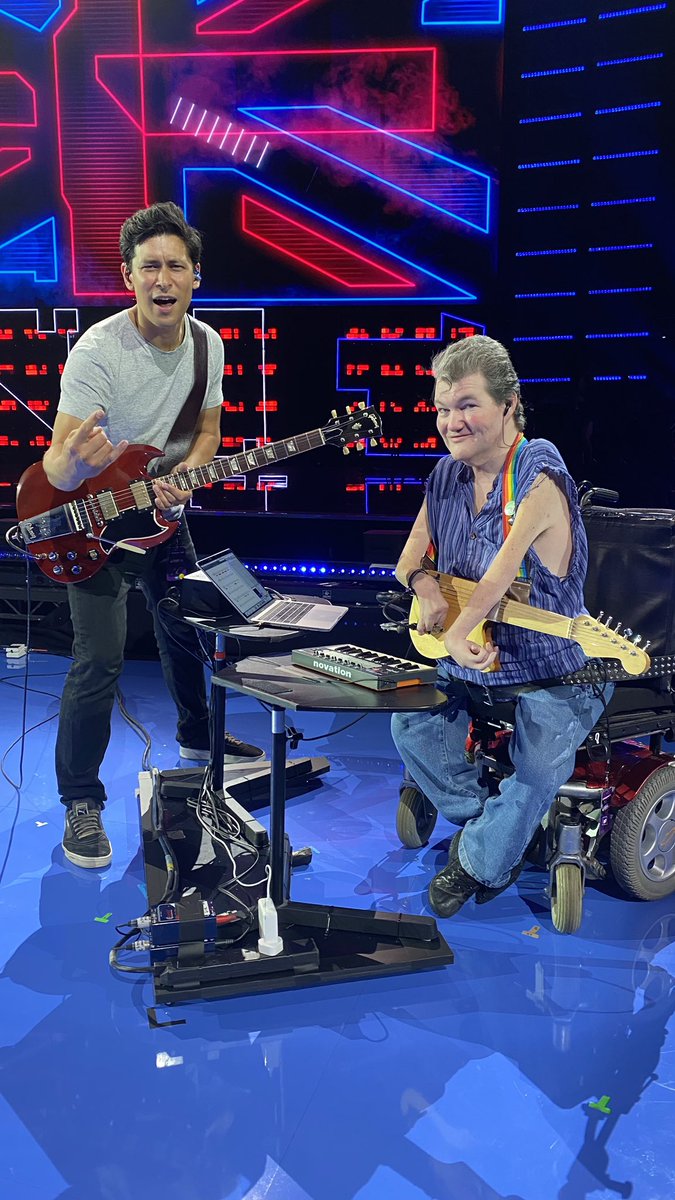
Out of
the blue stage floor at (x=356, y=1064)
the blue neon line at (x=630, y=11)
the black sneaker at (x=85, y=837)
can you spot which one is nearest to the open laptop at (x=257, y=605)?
the blue stage floor at (x=356, y=1064)

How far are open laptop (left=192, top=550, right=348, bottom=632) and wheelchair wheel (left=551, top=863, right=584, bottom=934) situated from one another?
1.01 meters

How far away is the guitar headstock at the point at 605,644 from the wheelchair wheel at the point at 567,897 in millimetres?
631

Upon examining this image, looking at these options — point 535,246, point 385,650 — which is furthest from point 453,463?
point 535,246

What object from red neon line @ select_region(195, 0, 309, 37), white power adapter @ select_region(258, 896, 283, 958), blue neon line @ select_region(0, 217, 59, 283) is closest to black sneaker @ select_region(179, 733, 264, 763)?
white power adapter @ select_region(258, 896, 283, 958)

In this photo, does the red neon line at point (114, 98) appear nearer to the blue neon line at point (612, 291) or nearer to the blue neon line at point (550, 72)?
the blue neon line at point (550, 72)

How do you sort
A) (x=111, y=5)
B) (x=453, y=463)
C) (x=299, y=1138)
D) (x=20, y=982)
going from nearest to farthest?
(x=299, y=1138) → (x=20, y=982) → (x=453, y=463) → (x=111, y=5)

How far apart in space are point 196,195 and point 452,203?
159 cm

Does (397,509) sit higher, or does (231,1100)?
(397,509)

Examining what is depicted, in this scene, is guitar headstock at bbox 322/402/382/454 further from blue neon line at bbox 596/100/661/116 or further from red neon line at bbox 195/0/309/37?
red neon line at bbox 195/0/309/37

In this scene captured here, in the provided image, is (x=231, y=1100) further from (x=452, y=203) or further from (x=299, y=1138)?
(x=452, y=203)

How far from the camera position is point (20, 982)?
2715 mm

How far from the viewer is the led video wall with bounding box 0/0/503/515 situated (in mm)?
5676

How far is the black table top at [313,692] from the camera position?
8.18ft

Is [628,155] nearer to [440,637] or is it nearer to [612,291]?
[612,291]
